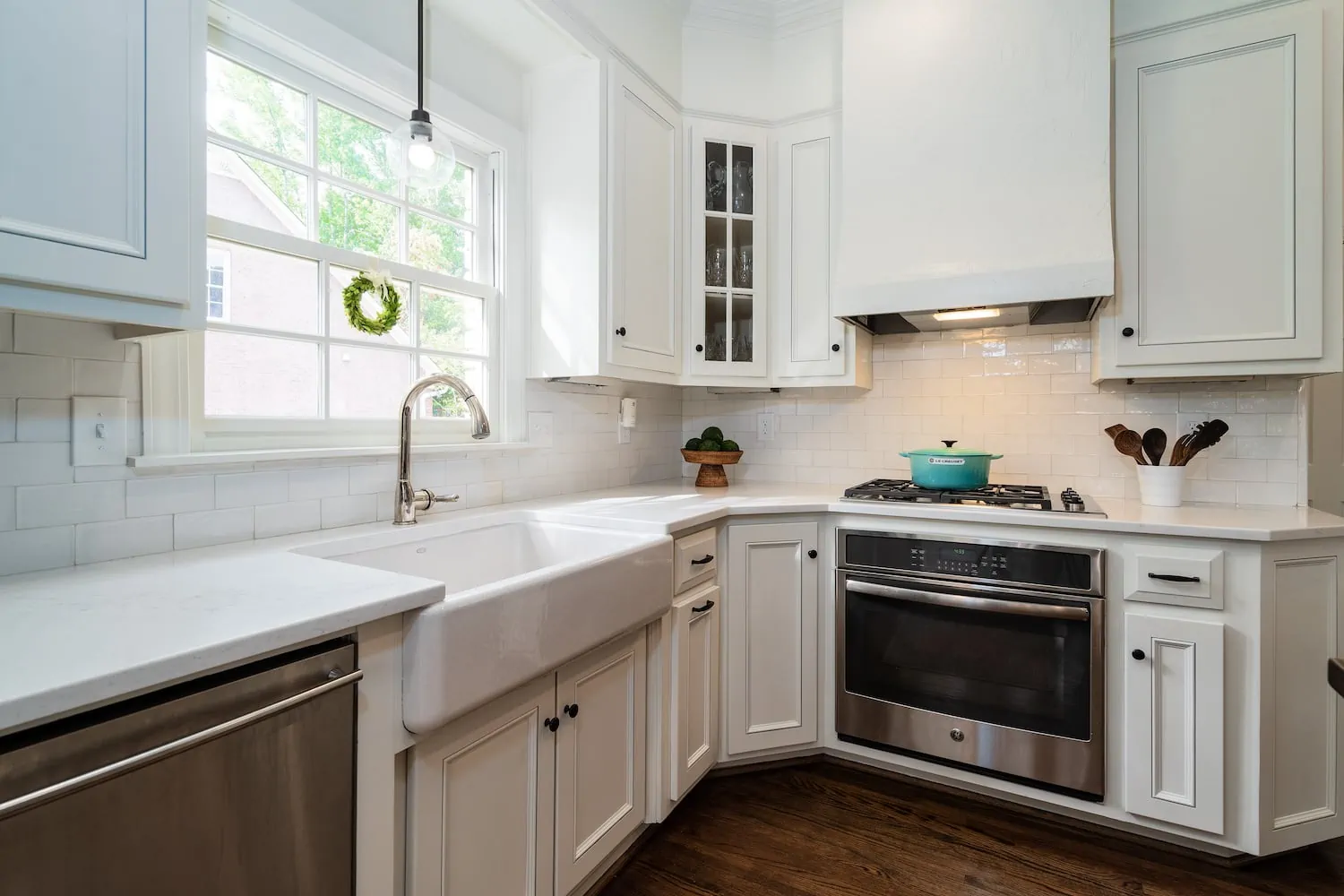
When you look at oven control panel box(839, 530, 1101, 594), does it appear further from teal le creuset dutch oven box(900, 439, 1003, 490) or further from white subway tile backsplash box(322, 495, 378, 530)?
white subway tile backsplash box(322, 495, 378, 530)

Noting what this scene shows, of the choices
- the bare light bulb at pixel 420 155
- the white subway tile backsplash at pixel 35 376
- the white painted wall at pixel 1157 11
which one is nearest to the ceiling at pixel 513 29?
the bare light bulb at pixel 420 155

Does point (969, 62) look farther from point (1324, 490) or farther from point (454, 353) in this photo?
point (1324, 490)

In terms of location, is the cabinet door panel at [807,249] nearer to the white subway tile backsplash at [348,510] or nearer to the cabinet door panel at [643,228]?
the cabinet door panel at [643,228]

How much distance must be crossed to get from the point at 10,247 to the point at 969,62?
2.45 metres

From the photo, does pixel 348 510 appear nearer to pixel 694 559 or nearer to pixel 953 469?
pixel 694 559

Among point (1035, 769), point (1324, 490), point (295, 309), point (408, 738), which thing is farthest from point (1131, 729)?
point (295, 309)

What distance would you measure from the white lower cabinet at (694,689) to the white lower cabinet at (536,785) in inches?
5.6

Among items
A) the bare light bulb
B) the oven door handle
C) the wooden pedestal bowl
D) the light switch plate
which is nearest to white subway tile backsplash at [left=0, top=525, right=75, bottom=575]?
the light switch plate

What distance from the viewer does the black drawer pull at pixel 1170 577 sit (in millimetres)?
1730

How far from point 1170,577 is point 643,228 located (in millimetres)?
1940

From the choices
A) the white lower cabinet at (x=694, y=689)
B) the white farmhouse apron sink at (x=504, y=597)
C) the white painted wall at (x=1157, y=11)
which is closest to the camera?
the white farmhouse apron sink at (x=504, y=597)

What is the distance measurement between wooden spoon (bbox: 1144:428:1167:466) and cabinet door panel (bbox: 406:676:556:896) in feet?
6.65

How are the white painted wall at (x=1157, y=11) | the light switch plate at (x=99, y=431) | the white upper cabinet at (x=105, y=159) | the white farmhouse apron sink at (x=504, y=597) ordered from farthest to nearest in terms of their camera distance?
the white painted wall at (x=1157, y=11), the light switch plate at (x=99, y=431), the white farmhouse apron sink at (x=504, y=597), the white upper cabinet at (x=105, y=159)

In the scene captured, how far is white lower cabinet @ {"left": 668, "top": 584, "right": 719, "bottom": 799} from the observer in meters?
1.83
